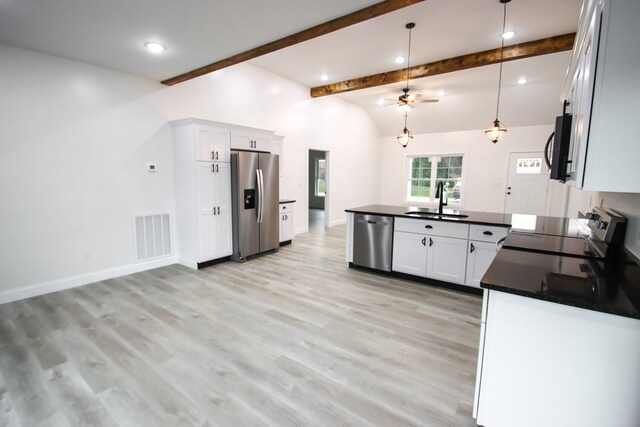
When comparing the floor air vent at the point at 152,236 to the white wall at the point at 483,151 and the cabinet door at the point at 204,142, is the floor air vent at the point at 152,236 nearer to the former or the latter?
the cabinet door at the point at 204,142

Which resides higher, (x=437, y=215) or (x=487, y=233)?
(x=437, y=215)

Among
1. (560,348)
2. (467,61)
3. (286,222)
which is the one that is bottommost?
(286,222)

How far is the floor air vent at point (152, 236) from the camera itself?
424cm

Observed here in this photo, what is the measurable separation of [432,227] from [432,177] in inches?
238

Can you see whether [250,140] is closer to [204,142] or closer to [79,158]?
[204,142]

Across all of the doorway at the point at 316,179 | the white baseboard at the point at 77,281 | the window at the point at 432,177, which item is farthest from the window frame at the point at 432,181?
the white baseboard at the point at 77,281

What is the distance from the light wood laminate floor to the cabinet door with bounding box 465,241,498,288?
0.24 meters

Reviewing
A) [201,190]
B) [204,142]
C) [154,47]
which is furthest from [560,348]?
[204,142]

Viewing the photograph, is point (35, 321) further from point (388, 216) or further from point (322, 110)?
point (322, 110)

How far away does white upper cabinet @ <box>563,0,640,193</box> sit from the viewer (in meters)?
1.20

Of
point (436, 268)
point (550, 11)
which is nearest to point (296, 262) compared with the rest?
point (436, 268)

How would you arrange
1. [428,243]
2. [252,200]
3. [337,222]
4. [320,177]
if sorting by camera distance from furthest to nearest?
[320,177] → [337,222] → [252,200] → [428,243]

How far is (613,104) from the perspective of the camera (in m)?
1.24

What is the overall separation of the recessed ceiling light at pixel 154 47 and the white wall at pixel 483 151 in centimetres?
758
